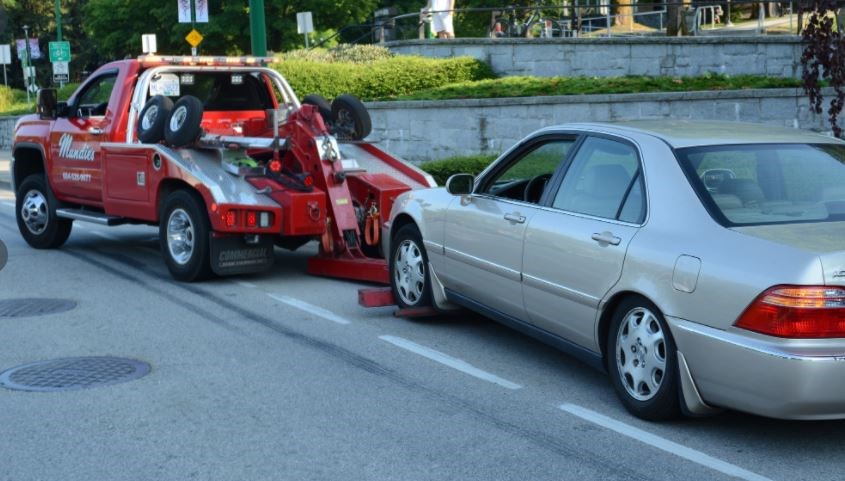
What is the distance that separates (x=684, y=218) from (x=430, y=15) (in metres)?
20.7

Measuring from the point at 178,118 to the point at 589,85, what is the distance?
412 inches

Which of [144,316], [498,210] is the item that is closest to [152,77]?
[144,316]

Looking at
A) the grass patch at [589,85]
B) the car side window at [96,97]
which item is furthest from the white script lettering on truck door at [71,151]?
the grass patch at [589,85]

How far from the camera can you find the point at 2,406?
6727 mm

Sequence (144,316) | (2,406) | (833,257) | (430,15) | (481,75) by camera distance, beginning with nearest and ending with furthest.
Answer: (833,257) → (2,406) → (144,316) → (481,75) → (430,15)

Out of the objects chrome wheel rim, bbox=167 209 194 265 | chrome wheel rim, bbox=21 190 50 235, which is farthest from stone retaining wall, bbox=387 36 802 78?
chrome wheel rim, bbox=167 209 194 265

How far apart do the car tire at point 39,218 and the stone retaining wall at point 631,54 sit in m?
11.9

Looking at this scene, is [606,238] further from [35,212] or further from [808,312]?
[35,212]

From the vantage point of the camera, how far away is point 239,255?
10773 mm

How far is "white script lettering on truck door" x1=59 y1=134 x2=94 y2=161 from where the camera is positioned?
12.3m

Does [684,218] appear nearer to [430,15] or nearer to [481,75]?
[481,75]

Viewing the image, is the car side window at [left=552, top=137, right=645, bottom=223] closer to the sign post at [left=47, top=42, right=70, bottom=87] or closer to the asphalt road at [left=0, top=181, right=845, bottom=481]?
the asphalt road at [left=0, top=181, right=845, bottom=481]

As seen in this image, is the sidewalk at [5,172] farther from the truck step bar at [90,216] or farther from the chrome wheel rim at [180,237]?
the chrome wheel rim at [180,237]

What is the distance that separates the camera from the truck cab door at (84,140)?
12156 mm
